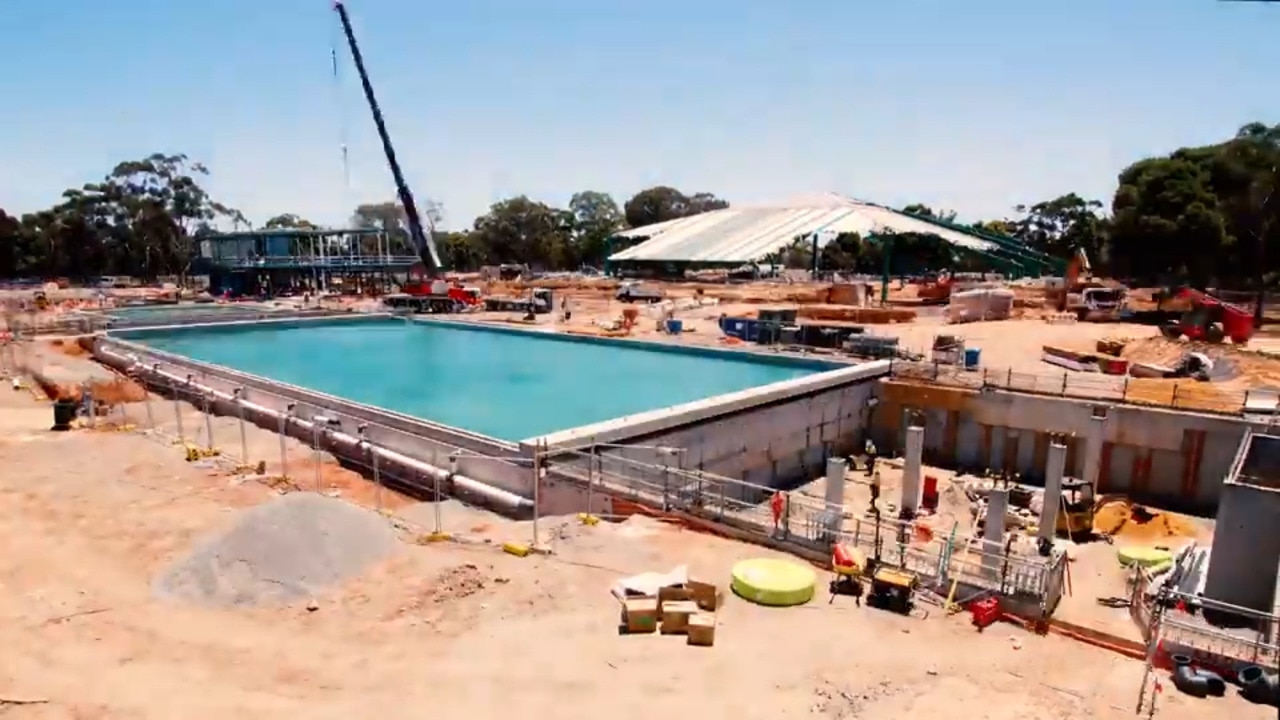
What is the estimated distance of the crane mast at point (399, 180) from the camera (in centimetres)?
5969

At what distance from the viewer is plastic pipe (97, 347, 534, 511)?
13.8 meters

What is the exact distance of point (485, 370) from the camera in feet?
94.9

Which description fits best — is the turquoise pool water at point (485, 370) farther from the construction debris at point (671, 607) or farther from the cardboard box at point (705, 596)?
the cardboard box at point (705, 596)

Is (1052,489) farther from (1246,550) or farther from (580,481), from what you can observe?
(580,481)

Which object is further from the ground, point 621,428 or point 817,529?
point 621,428

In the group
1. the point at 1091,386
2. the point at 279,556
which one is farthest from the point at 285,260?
the point at 279,556

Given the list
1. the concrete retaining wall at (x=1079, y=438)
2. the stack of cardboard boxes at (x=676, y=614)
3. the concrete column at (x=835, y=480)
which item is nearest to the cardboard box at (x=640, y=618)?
the stack of cardboard boxes at (x=676, y=614)

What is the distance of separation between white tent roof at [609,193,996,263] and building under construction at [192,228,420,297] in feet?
65.0

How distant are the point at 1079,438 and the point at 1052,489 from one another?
280 inches

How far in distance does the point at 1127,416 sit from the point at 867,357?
7.55 m

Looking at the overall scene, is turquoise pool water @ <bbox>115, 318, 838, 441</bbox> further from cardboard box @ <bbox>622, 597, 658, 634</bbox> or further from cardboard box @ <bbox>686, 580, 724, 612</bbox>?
cardboard box @ <bbox>622, 597, 658, 634</bbox>

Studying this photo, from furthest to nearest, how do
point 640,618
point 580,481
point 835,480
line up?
point 835,480
point 580,481
point 640,618

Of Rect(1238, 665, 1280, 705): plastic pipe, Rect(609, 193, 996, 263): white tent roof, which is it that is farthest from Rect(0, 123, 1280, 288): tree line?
Rect(1238, 665, 1280, 705): plastic pipe

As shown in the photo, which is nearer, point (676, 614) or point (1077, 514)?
point (676, 614)
